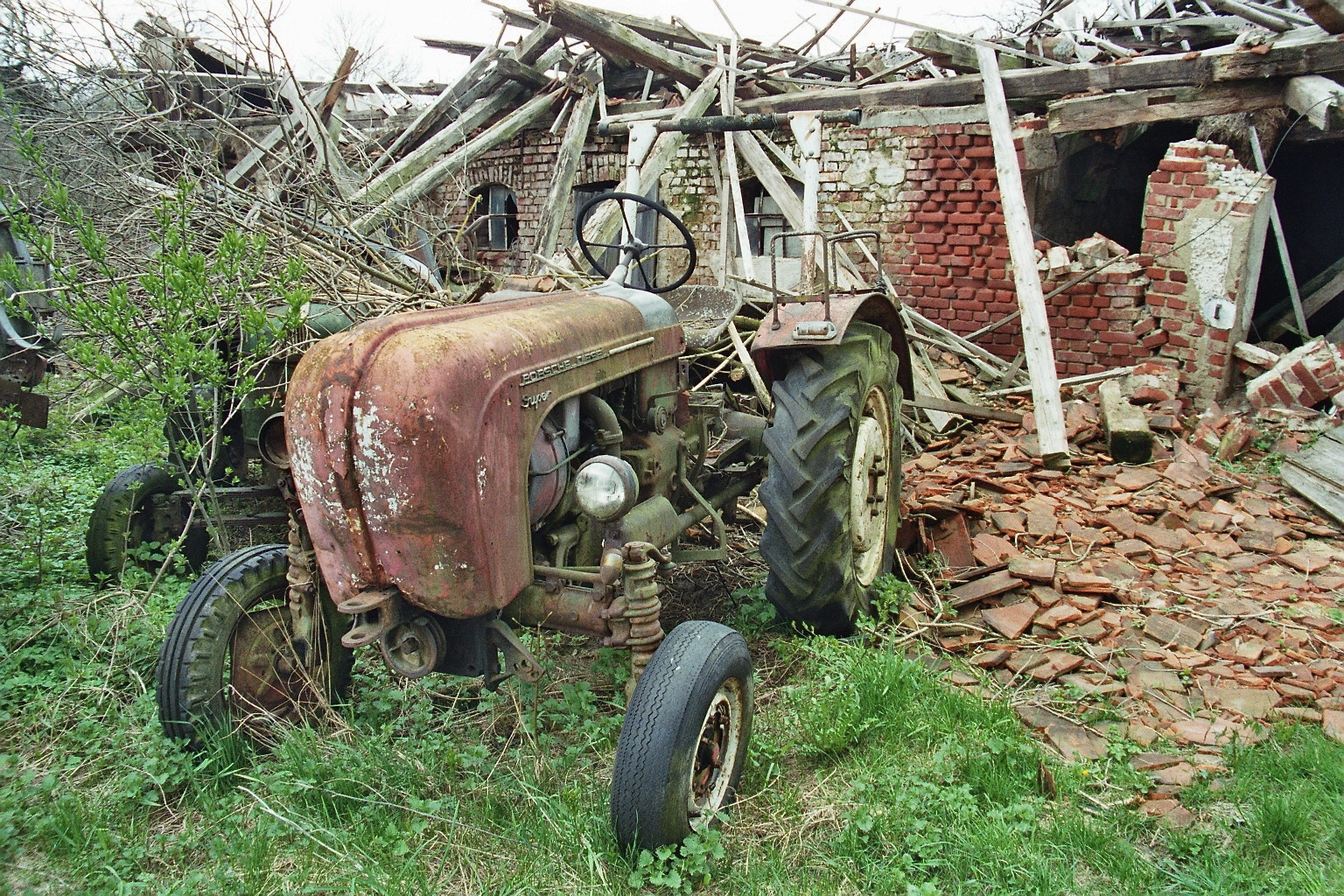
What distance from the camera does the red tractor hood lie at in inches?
91.1

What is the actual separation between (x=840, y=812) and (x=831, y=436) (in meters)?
1.26

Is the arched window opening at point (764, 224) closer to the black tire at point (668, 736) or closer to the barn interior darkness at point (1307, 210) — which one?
the barn interior darkness at point (1307, 210)

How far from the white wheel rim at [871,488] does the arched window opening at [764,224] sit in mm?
5163

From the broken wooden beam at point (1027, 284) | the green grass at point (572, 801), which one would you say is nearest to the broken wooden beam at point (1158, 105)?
the broken wooden beam at point (1027, 284)

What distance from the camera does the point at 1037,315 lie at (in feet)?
18.5

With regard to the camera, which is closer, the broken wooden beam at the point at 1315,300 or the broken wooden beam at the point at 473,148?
the broken wooden beam at the point at 1315,300

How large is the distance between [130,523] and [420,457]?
2609 mm

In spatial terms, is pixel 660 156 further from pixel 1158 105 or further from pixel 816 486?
pixel 816 486

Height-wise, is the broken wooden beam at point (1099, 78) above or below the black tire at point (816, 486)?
above

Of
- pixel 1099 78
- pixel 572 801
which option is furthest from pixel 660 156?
pixel 572 801

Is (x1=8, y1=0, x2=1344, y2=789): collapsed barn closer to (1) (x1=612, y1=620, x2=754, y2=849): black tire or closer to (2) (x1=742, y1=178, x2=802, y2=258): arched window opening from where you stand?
(2) (x1=742, y1=178, x2=802, y2=258): arched window opening

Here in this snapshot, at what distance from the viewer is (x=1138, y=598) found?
3.83m

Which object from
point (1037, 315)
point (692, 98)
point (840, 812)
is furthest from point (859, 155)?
point (840, 812)

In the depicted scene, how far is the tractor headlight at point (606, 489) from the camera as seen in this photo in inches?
104
